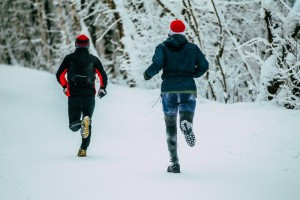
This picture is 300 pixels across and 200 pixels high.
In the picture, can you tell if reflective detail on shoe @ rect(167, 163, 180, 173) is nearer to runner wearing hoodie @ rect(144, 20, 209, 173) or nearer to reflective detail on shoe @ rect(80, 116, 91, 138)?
runner wearing hoodie @ rect(144, 20, 209, 173)

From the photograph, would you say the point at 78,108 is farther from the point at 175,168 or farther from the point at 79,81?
the point at 175,168

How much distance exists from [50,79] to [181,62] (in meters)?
13.2

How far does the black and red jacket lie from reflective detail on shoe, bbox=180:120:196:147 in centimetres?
210

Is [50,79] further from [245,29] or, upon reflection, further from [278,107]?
[278,107]

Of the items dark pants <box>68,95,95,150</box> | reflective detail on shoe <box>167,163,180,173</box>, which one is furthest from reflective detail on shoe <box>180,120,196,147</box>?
dark pants <box>68,95,95,150</box>

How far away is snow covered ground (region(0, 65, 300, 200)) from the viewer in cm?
486

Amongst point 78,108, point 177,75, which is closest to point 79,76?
point 78,108

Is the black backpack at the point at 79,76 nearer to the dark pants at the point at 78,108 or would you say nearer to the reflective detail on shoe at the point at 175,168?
the dark pants at the point at 78,108

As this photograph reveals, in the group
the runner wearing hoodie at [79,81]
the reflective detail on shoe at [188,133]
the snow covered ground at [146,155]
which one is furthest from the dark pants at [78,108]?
the reflective detail on shoe at [188,133]

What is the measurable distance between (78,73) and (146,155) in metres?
1.72

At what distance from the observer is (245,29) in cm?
1284

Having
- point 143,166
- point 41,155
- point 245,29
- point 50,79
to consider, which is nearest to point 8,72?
point 50,79

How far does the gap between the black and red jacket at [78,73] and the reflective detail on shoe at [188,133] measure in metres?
2.10

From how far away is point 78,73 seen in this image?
704cm
